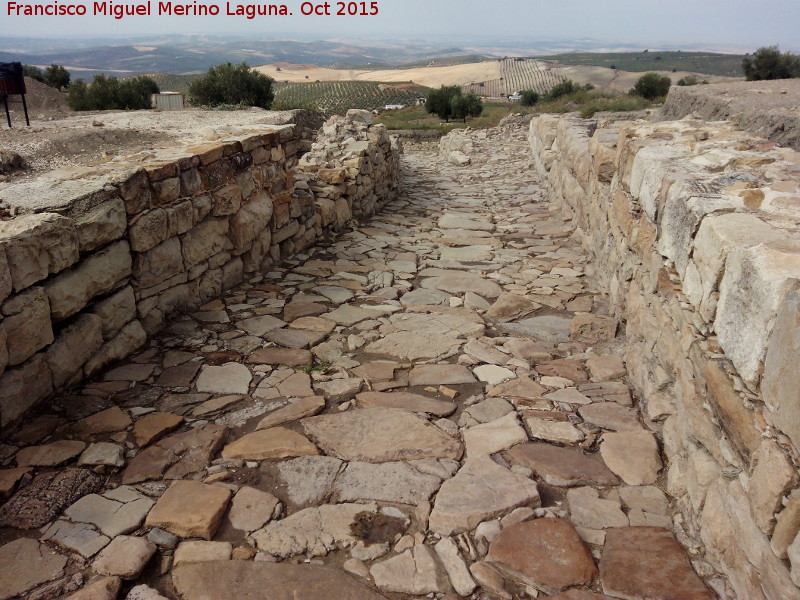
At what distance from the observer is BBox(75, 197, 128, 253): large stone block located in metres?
3.14

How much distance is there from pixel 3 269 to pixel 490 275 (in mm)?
3871

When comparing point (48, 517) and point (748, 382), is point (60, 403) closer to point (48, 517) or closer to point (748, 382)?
point (48, 517)

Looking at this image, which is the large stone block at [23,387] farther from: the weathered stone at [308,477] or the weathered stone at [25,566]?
the weathered stone at [308,477]

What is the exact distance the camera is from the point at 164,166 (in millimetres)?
3818

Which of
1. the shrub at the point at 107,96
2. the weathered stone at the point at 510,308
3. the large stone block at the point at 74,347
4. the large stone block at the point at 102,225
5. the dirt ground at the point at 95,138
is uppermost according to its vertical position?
the shrub at the point at 107,96

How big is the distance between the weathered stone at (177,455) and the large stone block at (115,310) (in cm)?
99

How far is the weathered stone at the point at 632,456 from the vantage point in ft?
8.10

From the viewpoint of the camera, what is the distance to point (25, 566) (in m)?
1.98

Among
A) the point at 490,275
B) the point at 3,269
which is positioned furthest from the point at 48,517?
the point at 490,275

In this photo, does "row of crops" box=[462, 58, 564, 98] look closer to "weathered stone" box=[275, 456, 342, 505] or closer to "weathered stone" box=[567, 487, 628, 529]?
"weathered stone" box=[275, 456, 342, 505]

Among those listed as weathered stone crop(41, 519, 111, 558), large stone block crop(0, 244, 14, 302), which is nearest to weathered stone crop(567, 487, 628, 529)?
weathered stone crop(41, 519, 111, 558)

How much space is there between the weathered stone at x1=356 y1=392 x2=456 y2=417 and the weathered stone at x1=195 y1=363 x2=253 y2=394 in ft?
2.33

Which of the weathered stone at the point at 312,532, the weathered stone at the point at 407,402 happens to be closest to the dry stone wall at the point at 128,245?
the weathered stone at the point at 312,532

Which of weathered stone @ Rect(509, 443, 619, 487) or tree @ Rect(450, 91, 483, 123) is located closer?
weathered stone @ Rect(509, 443, 619, 487)
